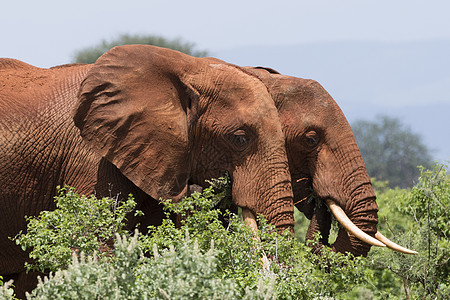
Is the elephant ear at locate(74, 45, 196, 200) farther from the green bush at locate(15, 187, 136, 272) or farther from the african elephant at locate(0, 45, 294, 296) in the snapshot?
the green bush at locate(15, 187, 136, 272)

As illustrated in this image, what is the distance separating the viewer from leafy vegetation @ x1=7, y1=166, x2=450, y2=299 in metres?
5.39

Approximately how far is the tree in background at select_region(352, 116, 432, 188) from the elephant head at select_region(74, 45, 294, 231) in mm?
48208

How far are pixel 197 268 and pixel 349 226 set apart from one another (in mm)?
4189

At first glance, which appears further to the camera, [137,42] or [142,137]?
[137,42]

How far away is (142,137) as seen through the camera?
8.52 m

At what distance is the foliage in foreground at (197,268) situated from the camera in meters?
5.36

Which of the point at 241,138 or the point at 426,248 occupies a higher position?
the point at 241,138

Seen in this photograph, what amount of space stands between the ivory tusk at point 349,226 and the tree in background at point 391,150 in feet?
155

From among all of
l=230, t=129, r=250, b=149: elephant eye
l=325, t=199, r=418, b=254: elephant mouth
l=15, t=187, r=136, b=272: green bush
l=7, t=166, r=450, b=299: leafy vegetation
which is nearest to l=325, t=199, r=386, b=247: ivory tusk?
l=325, t=199, r=418, b=254: elephant mouth

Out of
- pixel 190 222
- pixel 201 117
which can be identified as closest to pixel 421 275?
pixel 201 117

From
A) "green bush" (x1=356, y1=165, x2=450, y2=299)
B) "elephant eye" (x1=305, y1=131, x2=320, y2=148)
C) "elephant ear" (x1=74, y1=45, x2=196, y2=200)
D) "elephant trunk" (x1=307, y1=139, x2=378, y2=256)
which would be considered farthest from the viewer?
"green bush" (x1=356, y1=165, x2=450, y2=299)

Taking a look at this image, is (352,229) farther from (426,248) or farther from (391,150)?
(391,150)

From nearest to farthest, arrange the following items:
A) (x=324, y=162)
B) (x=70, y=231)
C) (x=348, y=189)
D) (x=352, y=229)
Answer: (x=70, y=231), (x=352, y=229), (x=348, y=189), (x=324, y=162)

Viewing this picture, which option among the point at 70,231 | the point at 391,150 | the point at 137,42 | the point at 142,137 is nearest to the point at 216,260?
the point at 70,231
